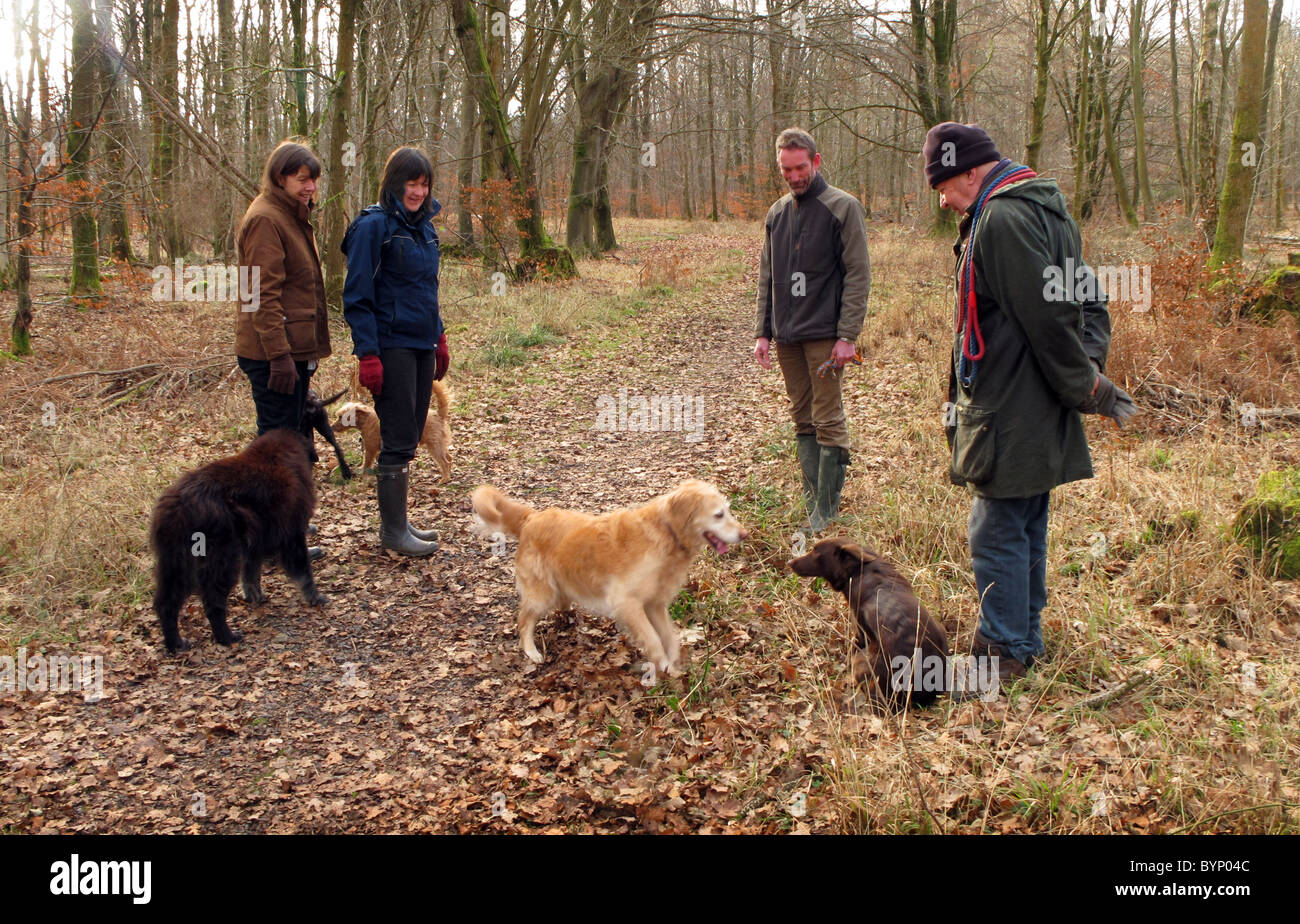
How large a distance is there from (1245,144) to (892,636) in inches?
375

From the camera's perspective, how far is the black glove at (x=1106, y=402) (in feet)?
11.3

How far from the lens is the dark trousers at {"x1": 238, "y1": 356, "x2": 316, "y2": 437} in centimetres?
527

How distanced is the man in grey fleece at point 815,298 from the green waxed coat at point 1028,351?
5.71 ft

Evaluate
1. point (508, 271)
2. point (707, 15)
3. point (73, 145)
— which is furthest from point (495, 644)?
point (707, 15)

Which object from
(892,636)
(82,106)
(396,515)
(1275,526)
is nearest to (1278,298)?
(1275,526)

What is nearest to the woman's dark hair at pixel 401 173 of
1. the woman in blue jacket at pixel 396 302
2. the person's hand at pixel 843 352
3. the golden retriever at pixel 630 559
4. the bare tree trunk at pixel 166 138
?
the woman in blue jacket at pixel 396 302

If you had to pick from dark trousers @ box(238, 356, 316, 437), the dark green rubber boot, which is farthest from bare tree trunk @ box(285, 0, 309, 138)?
the dark green rubber boot

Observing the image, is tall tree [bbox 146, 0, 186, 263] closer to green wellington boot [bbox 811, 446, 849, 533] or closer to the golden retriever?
the golden retriever

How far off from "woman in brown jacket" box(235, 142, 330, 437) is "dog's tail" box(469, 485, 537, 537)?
1549mm

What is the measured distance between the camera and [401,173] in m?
5.04

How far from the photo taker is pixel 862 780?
3191 mm

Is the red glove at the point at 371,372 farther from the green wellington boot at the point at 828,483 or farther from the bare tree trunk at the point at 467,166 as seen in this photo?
the bare tree trunk at the point at 467,166

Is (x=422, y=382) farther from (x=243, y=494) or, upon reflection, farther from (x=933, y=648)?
(x=933, y=648)

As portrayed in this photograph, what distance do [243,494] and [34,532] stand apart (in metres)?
2.25
